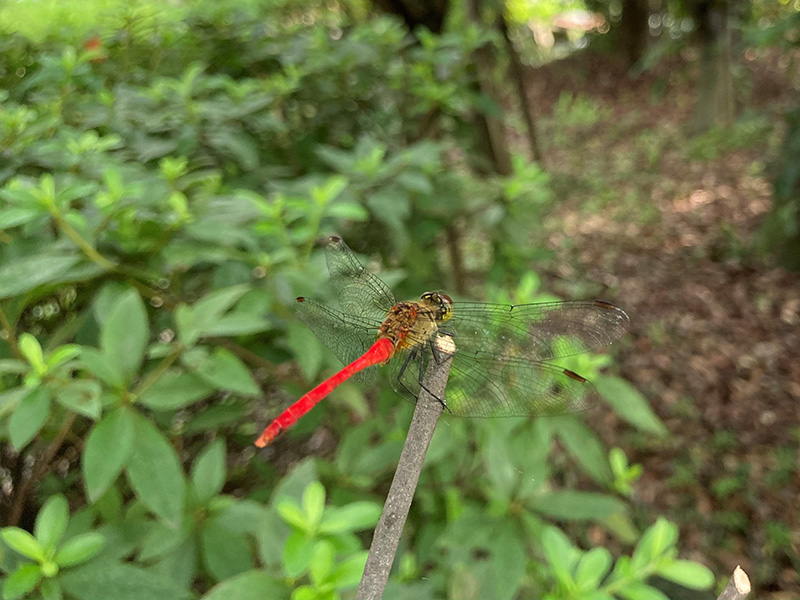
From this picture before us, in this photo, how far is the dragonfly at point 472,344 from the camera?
0.78 meters

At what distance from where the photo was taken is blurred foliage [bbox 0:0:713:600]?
35.1 inches

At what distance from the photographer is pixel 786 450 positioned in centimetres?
265

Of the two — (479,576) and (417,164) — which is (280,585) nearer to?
(479,576)

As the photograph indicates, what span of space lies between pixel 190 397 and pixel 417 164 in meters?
1.08

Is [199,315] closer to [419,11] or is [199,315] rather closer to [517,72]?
[419,11]

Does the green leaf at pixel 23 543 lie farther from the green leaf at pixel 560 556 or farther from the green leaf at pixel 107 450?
the green leaf at pixel 560 556

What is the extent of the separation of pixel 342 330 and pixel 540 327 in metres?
0.37

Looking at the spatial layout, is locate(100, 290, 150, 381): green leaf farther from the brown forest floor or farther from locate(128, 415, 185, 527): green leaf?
the brown forest floor

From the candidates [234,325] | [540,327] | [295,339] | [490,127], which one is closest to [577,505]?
[540,327]

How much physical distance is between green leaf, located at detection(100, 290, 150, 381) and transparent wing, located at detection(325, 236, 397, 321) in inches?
15.2

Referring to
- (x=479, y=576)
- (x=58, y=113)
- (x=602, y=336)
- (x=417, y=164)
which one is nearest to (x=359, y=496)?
(x=479, y=576)

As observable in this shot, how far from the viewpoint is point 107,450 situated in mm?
876

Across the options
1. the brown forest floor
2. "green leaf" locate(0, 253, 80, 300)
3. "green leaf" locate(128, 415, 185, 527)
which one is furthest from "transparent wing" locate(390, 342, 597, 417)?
the brown forest floor

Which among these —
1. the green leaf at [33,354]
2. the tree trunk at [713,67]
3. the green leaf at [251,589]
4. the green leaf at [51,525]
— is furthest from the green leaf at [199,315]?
the tree trunk at [713,67]
